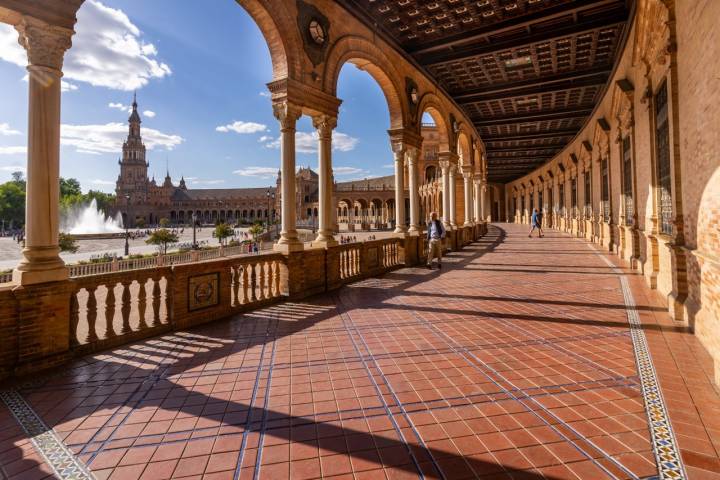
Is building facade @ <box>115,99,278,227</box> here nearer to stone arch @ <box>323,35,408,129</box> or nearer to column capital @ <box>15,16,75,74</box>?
stone arch @ <box>323,35,408,129</box>

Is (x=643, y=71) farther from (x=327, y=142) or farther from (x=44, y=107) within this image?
(x=44, y=107)

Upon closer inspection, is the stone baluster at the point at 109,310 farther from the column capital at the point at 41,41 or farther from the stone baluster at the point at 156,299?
the column capital at the point at 41,41

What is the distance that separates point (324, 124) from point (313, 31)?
7.00 ft

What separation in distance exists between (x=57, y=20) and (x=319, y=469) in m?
5.88

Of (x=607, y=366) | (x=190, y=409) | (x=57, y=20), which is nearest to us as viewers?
(x=190, y=409)

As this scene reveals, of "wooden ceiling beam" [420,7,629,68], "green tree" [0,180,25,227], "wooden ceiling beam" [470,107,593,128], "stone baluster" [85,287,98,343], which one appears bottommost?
"stone baluster" [85,287,98,343]

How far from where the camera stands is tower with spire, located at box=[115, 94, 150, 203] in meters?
114

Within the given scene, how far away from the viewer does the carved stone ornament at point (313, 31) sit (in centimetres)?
848

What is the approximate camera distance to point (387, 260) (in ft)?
38.6

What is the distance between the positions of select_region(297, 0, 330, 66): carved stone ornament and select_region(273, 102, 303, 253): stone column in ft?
5.03

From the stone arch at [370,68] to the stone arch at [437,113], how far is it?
1.36 metres

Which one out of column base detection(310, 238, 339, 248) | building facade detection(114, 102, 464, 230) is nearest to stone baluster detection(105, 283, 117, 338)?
column base detection(310, 238, 339, 248)

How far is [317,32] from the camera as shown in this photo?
8914 millimetres

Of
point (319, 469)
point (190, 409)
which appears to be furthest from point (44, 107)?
point (319, 469)
